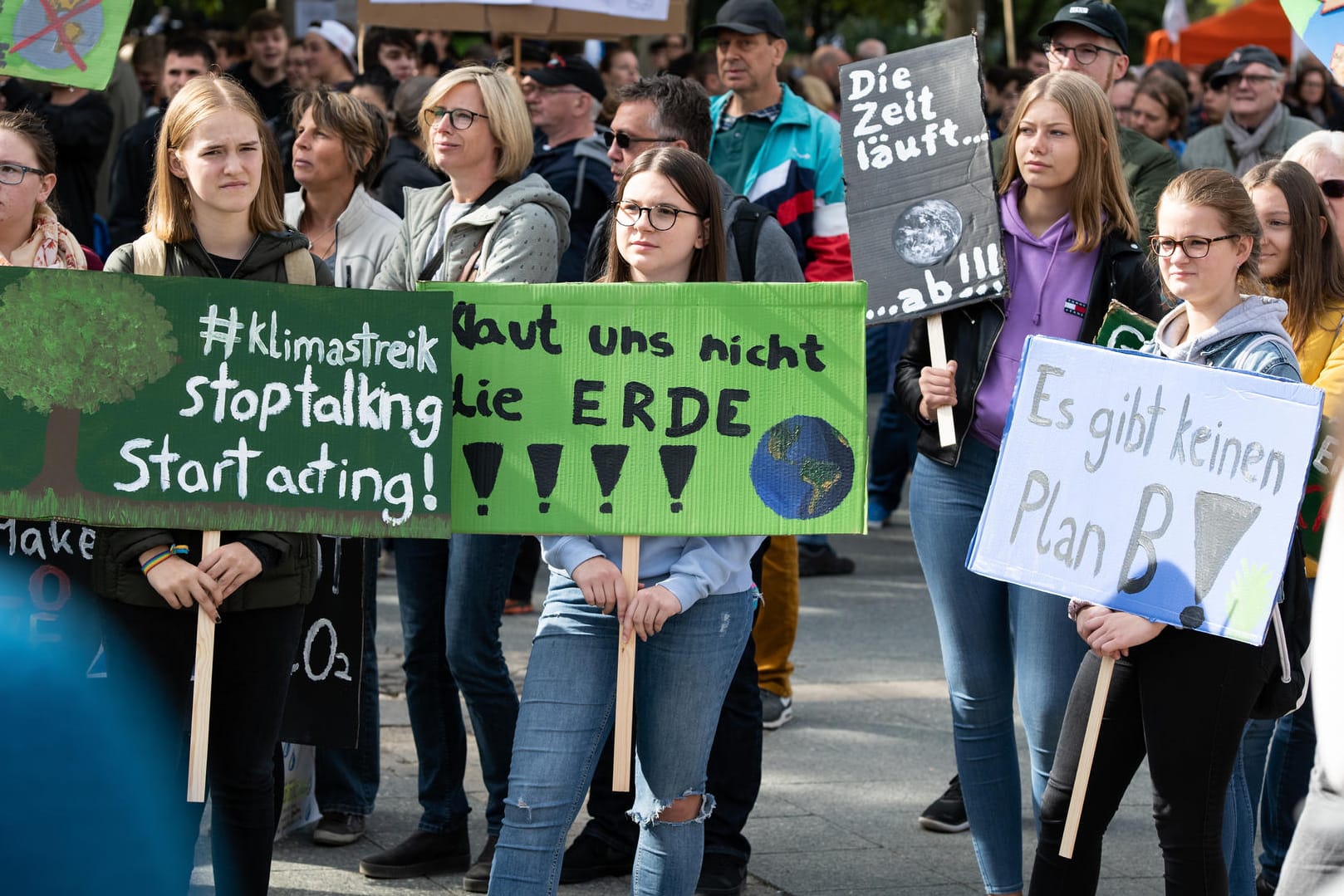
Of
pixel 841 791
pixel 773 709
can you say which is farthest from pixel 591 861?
pixel 773 709

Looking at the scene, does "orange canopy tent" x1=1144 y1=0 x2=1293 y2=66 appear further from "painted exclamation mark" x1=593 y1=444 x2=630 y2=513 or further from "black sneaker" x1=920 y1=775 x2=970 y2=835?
"painted exclamation mark" x1=593 y1=444 x2=630 y2=513

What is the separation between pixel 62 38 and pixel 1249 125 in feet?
18.8

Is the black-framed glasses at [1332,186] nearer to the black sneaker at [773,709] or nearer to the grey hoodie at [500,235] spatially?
the grey hoodie at [500,235]

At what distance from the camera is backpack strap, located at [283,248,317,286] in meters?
3.75

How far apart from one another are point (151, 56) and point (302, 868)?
695 cm

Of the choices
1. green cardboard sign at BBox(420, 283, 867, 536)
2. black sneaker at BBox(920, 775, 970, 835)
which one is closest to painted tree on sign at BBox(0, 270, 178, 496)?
green cardboard sign at BBox(420, 283, 867, 536)

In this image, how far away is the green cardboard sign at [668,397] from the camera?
12.0 ft

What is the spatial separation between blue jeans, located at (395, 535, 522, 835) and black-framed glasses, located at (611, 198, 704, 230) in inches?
38.7

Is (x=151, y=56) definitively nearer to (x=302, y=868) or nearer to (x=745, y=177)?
(x=745, y=177)

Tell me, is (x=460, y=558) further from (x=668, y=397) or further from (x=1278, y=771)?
(x=1278, y=771)

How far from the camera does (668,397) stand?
3672 millimetres

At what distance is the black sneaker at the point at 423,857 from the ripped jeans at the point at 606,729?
3.97ft

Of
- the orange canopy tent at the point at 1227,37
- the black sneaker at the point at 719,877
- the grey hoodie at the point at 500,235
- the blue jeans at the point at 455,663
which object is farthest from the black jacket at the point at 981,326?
the orange canopy tent at the point at 1227,37

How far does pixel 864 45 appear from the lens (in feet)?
49.0
